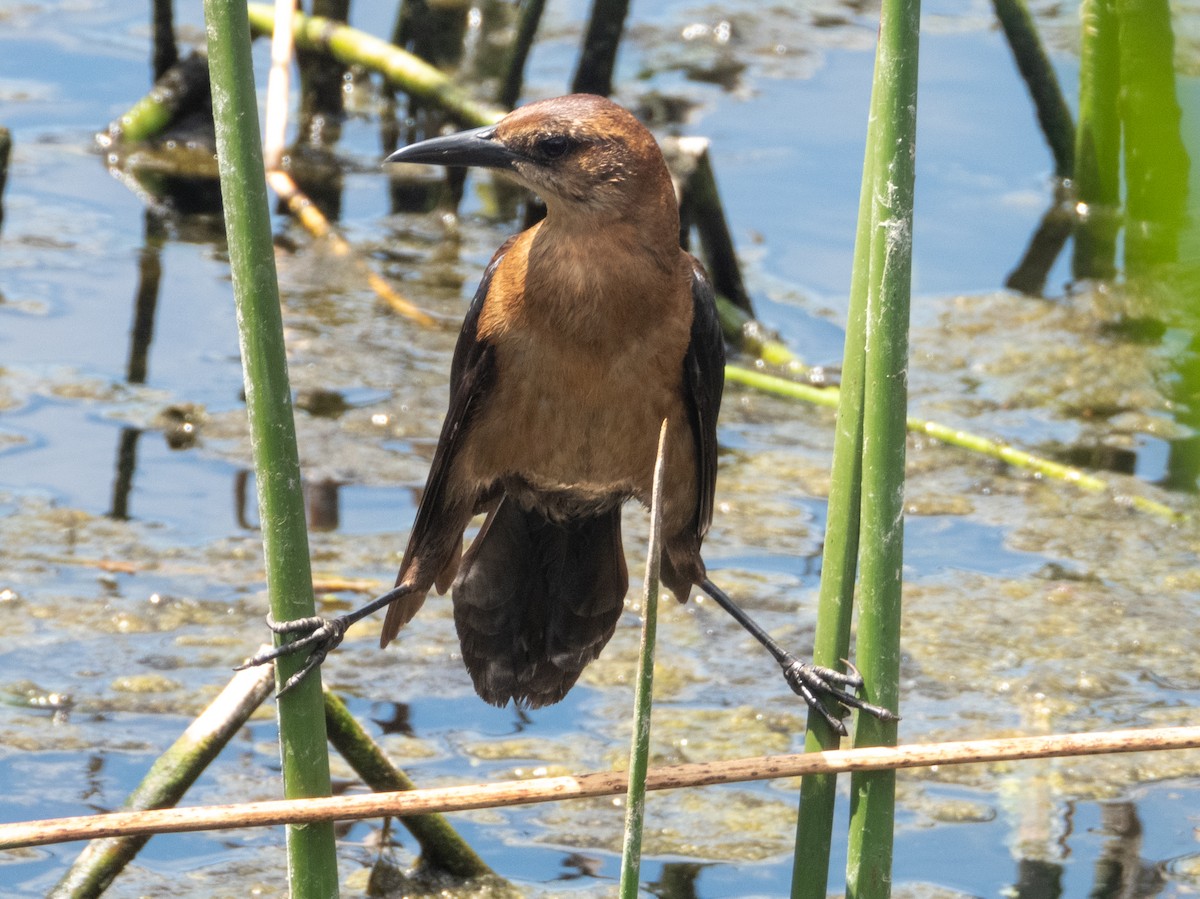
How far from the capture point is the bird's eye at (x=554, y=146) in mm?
2830

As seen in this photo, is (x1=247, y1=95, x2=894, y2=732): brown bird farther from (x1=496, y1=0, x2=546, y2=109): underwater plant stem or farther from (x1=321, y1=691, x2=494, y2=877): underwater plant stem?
(x1=496, y1=0, x2=546, y2=109): underwater plant stem

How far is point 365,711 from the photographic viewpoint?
4047 millimetres

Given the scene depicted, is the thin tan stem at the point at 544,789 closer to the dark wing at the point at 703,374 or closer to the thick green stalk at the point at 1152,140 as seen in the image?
the dark wing at the point at 703,374

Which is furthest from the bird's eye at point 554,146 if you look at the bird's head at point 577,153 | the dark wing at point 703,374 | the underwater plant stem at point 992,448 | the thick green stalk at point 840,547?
the underwater plant stem at point 992,448

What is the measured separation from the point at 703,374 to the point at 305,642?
3.42 feet

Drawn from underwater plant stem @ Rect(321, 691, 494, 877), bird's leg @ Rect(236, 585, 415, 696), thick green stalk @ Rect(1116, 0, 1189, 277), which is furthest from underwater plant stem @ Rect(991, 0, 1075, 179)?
thick green stalk @ Rect(1116, 0, 1189, 277)

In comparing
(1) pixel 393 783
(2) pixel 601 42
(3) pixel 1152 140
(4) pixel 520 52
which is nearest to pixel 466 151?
(1) pixel 393 783

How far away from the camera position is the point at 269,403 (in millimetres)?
1950

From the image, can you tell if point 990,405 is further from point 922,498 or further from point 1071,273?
point 1071,273

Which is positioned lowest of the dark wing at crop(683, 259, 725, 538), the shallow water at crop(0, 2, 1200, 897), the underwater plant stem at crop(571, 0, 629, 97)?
the shallow water at crop(0, 2, 1200, 897)

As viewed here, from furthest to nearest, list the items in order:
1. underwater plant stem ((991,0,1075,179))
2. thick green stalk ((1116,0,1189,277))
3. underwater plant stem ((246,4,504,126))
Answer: underwater plant stem ((246,4,504,126))
underwater plant stem ((991,0,1075,179))
thick green stalk ((1116,0,1189,277))

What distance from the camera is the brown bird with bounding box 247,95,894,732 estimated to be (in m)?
2.84

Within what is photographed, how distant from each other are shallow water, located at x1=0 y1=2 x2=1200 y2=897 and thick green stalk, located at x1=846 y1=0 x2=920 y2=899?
50 centimetres

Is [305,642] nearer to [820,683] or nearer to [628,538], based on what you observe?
[820,683]
